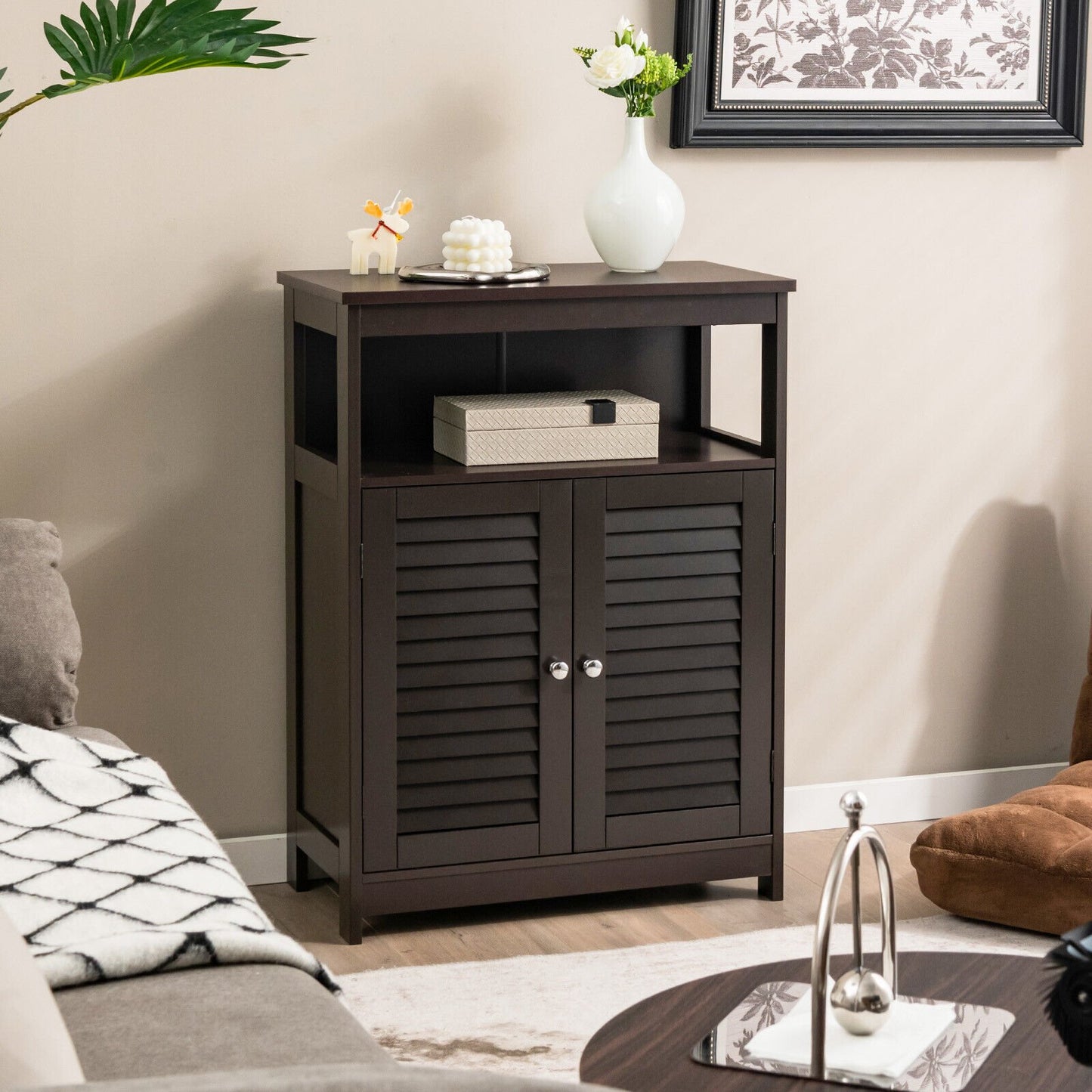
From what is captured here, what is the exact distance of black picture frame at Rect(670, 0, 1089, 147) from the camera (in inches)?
122

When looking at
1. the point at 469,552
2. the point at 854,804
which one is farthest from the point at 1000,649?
the point at 854,804

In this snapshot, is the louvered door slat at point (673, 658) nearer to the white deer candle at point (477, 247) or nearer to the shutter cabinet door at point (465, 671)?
the shutter cabinet door at point (465, 671)

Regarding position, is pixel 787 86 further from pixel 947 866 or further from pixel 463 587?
pixel 947 866

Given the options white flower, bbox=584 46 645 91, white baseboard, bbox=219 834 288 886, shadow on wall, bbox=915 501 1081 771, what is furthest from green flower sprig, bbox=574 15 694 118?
white baseboard, bbox=219 834 288 886

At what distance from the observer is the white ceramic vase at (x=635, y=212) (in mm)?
2877

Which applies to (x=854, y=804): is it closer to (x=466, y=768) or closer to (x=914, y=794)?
(x=466, y=768)

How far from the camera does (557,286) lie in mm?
2721

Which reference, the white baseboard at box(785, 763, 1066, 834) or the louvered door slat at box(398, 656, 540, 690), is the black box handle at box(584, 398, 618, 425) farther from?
the white baseboard at box(785, 763, 1066, 834)

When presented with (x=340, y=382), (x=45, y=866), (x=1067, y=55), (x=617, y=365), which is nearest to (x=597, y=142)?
(x=617, y=365)

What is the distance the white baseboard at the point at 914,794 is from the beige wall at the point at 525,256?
0.12 feet

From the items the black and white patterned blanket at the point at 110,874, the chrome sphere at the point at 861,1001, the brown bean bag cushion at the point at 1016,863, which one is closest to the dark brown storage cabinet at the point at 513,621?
the brown bean bag cushion at the point at 1016,863

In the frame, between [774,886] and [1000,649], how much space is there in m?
0.88

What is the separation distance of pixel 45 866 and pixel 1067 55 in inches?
102

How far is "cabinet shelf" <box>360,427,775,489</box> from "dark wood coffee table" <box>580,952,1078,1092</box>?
3.85 ft
